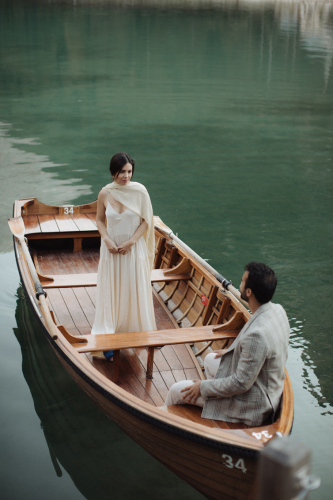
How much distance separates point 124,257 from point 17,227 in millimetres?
2439

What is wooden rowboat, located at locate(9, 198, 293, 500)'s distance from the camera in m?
2.98

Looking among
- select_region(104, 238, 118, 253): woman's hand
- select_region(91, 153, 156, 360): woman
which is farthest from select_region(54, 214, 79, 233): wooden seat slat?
select_region(104, 238, 118, 253): woman's hand

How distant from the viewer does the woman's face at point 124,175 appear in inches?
156

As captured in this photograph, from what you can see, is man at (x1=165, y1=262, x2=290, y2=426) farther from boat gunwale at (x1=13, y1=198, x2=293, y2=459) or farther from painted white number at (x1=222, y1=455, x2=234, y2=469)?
painted white number at (x1=222, y1=455, x2=234, y2=469)

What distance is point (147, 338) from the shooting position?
4.07 m

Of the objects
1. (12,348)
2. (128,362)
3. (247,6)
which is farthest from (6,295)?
(247,6)

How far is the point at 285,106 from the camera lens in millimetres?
16734

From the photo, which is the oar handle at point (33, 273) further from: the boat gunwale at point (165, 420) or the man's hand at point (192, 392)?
the man's hand at point (192, 392)

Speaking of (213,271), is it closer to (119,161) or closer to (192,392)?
(119,161)

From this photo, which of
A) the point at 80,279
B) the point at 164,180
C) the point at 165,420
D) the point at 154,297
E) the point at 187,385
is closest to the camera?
the point at 165,420

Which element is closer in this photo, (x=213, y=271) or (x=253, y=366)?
(x=253, y=366)

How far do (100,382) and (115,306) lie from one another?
40.2 inches

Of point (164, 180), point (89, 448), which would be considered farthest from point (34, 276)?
point (164, 180)

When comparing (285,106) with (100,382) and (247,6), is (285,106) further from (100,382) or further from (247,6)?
(247,6)
